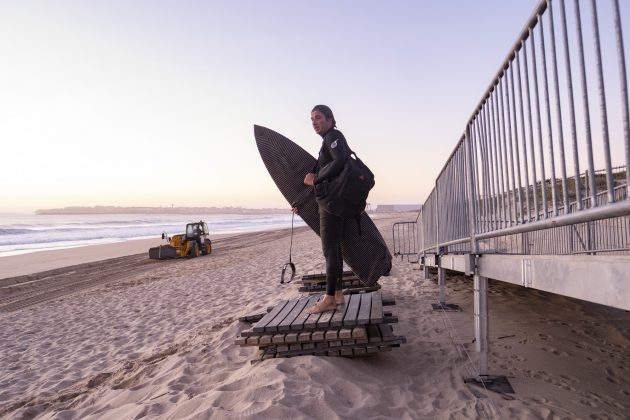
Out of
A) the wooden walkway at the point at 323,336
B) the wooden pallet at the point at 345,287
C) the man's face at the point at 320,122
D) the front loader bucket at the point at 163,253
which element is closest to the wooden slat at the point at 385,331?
the wooden walkway at the point at 323,336

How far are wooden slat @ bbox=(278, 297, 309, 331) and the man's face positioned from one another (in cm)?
180

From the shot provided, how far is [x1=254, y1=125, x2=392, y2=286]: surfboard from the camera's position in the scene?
221 inches

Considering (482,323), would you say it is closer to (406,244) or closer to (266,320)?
(266,320)

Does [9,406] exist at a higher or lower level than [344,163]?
lower

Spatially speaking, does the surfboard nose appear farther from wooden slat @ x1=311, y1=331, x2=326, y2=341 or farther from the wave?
the wave

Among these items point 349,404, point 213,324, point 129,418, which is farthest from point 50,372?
point 349,404

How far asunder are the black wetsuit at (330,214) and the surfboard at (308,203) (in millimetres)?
992

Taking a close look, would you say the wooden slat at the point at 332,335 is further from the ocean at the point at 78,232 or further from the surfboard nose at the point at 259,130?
the ocean at the point at 78,232

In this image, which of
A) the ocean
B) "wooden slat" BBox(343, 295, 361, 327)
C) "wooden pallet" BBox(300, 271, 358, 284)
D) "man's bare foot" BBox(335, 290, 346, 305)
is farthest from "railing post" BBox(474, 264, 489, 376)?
the ocean

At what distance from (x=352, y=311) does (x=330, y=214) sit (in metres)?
0.94

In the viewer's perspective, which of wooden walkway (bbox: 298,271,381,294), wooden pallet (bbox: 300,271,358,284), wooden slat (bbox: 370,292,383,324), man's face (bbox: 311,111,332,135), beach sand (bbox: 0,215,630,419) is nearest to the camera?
beach sand (bbox: 0,215,630,419)

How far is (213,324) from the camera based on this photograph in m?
6.54

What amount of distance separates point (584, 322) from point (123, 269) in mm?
14469

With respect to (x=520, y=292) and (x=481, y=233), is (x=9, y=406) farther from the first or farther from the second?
(x=520, y=292)
